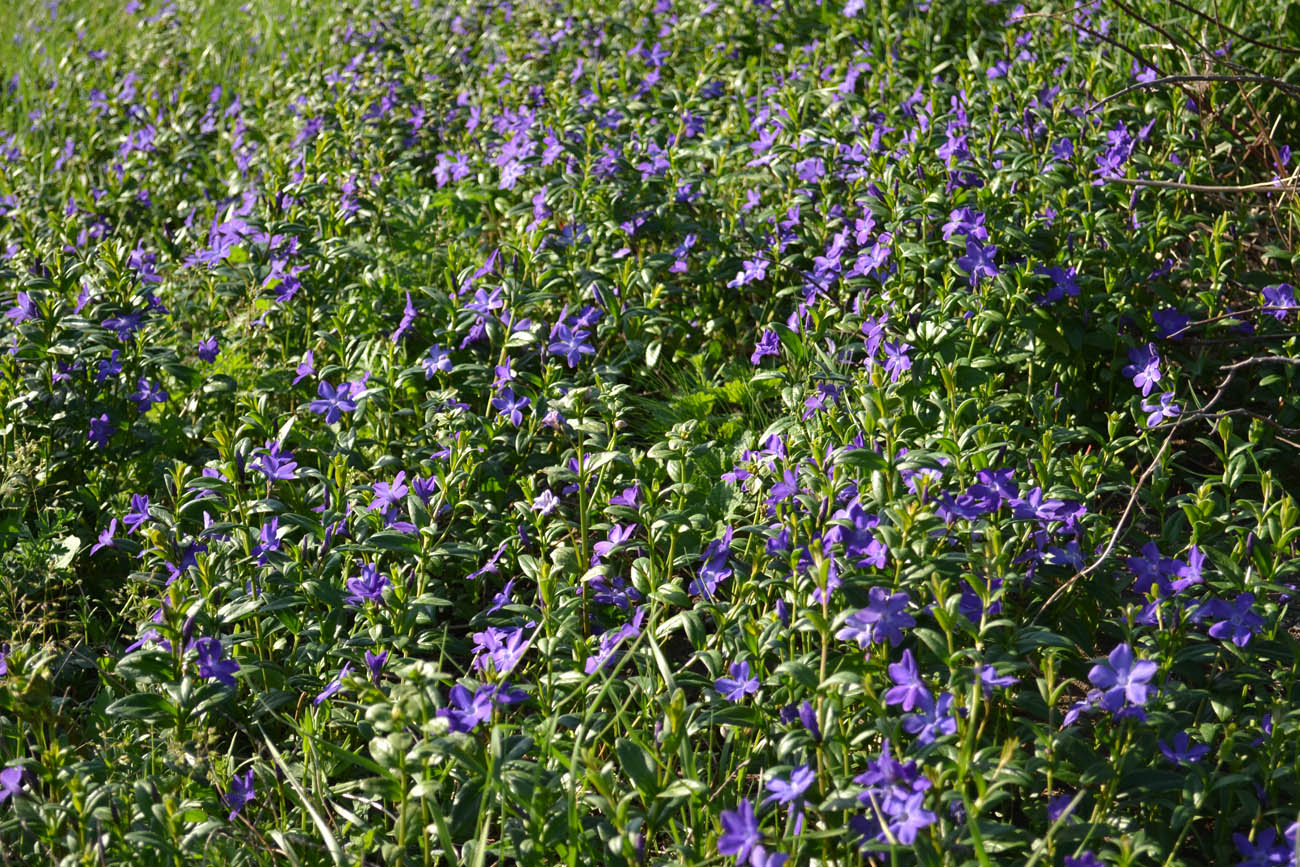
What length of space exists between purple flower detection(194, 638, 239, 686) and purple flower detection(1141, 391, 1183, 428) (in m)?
1.93

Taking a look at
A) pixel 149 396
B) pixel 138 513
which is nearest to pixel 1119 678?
pixel 138 513

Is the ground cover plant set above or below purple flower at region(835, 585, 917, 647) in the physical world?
below

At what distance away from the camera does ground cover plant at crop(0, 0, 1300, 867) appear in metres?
1.94

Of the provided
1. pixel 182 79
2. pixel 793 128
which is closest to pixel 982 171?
pixel 793 128

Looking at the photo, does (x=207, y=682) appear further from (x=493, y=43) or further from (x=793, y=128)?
(x=493, y=43)

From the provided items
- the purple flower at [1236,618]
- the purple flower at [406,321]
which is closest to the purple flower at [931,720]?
the purple flower at [1236,618]

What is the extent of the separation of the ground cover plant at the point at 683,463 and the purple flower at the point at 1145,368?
0.33ft

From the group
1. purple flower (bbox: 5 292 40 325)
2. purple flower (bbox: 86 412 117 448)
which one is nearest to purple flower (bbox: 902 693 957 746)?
purple flower (bbox: 86 412 117 448)

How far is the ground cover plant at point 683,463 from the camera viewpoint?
1937 mm

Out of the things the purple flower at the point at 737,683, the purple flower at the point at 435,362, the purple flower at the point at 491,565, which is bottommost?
the purple flower at the point at 491,565

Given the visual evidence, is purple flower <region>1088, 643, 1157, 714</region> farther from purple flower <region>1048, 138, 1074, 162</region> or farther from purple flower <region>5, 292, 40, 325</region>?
purple flower <region>5, 292, 40, 325</region>

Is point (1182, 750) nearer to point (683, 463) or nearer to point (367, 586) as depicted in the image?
point (683, 463)

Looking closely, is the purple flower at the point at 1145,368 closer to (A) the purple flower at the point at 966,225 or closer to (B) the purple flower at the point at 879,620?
(A) the purple flower at the point at 966,225

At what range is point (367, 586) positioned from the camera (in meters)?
2.36
